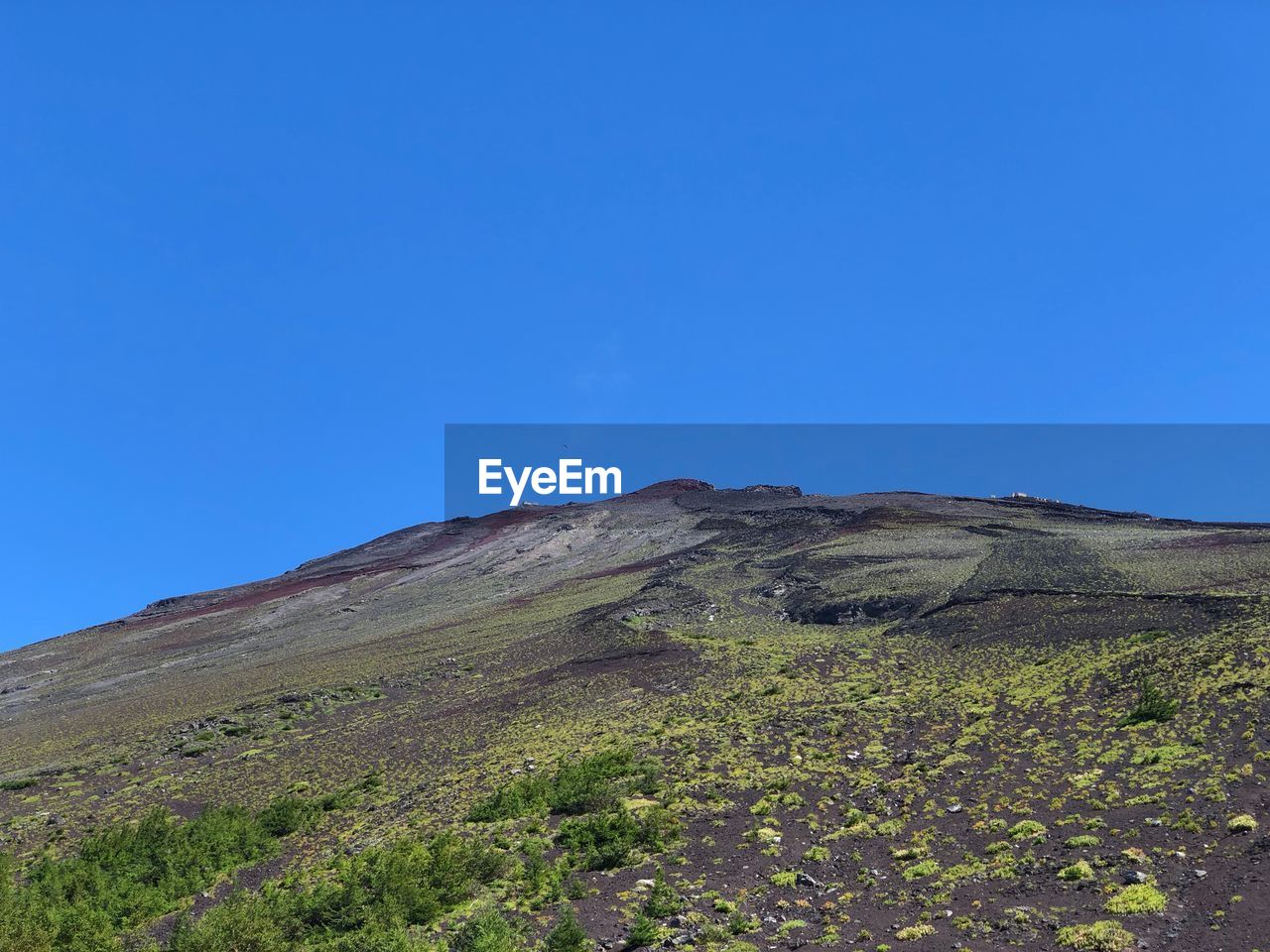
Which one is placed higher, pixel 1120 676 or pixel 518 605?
pixel 518 605

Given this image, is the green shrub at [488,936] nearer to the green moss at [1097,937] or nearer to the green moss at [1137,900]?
the green moss at [1097,937]

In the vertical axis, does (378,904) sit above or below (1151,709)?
below

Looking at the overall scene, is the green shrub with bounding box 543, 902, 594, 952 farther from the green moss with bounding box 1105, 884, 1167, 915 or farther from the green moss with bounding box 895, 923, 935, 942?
the green moss with bounding box 1105, 884, 1167, 915

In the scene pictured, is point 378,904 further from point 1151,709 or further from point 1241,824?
point 1151,709

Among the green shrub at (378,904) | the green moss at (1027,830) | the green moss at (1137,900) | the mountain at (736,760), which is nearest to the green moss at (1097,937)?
the mountain at (736,760)

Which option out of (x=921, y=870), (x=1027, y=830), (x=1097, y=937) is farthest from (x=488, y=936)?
(x=1027, y=830)

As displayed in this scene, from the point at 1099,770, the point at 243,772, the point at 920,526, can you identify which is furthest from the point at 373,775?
the point at 920,526

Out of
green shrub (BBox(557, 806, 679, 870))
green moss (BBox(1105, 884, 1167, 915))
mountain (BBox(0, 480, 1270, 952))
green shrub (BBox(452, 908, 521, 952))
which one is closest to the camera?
green moss (BBox(1105, 884, 1167, 915))

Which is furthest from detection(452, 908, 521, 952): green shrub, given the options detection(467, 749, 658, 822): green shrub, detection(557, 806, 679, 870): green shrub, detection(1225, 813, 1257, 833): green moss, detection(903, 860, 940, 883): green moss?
detection(1225, 813, 1257, 833): green moss

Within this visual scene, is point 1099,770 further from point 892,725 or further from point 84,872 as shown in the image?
point 84,872
